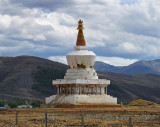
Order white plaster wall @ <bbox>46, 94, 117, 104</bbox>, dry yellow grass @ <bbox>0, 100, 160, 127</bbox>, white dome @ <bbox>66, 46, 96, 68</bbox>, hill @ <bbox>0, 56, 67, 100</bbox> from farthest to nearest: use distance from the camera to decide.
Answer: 1. hill @ <bbox>0, 56, 67, 100</bbox>
2. white dome @ <bbox>66, 46, 96, 68</bbox>
3. white plaster wall @ <bbox>46, 94, 117, 104</bbox>
4. dry yellow grass @ <bbox>0, 100, 160, 127</bbox>

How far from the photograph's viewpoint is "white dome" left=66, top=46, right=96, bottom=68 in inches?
2721

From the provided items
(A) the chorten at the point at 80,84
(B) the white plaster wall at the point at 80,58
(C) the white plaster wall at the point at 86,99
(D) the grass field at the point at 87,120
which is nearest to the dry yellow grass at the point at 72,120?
(D) the grass field at the point at 87,120

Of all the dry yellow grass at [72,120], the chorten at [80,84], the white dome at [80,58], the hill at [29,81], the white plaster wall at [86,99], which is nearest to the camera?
the dry yellow grass at [72,120]

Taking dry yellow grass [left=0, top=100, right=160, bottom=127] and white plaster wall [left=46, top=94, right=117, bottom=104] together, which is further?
white plaster wall [left=46, top=94, right=117, bottom=104]

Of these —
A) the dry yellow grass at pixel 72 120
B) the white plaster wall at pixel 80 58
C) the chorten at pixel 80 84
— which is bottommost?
the dry yellow grass at pixel 72 120

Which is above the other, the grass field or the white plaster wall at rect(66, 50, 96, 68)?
the white plaster wall at rect(66, 50, 96, 68)

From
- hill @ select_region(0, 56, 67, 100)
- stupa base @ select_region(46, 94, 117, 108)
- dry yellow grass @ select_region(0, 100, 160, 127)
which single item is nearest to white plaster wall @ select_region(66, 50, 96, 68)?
stupa base @ select_region(46, 94, 117, 108)

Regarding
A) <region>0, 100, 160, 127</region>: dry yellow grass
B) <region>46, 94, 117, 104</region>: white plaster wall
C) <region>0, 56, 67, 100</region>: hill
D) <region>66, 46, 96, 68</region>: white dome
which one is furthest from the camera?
<region>0, 56, 67, 100</region>: hill

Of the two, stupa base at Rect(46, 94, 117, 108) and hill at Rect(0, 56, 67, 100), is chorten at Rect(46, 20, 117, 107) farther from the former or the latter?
hill at Rect(0, 56, 67, 100)

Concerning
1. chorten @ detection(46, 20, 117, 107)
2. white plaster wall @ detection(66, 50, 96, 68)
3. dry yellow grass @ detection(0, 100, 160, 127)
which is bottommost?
dry yellow grass @ detection(0, 100, 160, 127)

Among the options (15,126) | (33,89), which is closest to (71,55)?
(15,126)

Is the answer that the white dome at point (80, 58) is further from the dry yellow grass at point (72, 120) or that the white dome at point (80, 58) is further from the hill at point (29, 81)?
the hill at point (29, 81)

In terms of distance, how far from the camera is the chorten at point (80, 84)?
Result: 2562 inches

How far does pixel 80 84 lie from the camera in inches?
2596
